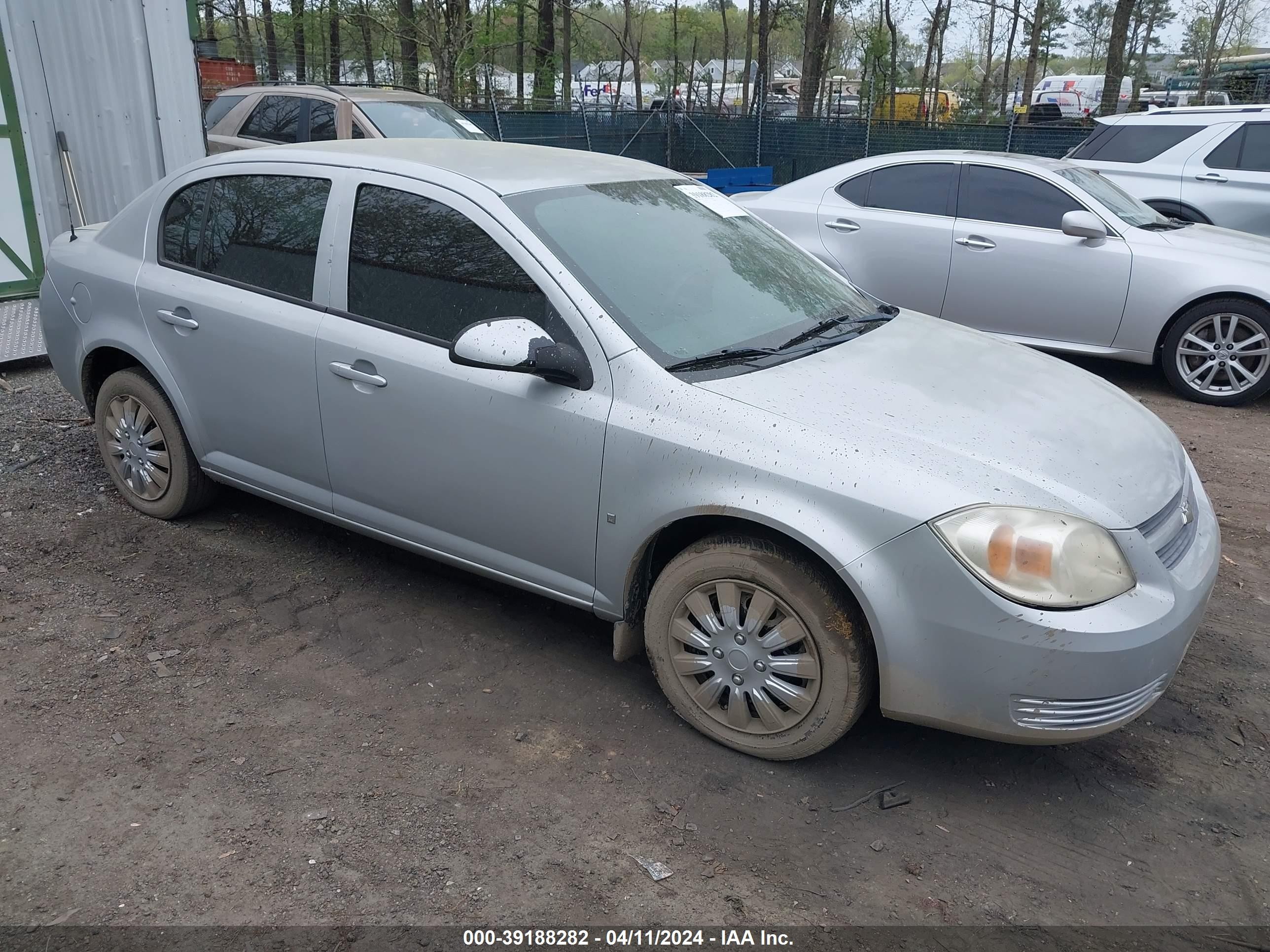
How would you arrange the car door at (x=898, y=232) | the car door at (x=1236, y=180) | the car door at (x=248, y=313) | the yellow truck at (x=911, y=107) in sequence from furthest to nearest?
the yellow truck at (x=911, y=107) < the car door at (x=1236, y=180) < the car door at (x=898, y=232) < the car door at (x=248, y=313)

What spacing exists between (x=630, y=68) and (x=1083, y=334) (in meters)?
81.7

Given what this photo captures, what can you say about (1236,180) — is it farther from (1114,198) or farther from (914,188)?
(914,188)

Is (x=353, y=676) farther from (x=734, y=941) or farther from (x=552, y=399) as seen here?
(x=734, y=941)

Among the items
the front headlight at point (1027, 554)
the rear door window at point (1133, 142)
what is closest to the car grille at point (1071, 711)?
the front headlight at point (1027, 554)

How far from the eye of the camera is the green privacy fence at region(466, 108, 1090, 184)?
16188 mm

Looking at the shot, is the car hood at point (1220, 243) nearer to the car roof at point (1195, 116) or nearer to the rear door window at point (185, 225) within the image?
the car roof at point (1195, 116)

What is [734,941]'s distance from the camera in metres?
2.54

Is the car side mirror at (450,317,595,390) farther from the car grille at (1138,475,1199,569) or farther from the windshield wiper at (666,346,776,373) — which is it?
the car grille at (1138,475,1199,569)

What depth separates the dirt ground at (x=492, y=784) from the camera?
2.67 metres

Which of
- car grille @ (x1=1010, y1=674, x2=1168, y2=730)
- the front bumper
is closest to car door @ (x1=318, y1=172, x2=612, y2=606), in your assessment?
the front bumper

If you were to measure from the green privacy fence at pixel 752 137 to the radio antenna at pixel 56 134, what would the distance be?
971 centimetres

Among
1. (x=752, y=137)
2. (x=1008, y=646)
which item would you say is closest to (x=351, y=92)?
(x=752, y=137)

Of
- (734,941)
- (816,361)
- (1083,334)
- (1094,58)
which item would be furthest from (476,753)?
(1094,58)

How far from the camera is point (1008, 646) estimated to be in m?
2.74
